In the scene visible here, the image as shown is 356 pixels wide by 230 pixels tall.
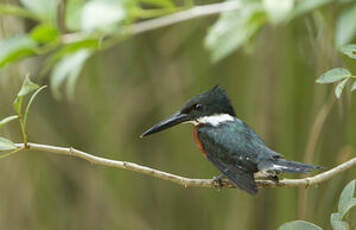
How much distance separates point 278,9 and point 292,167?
20.2 inches

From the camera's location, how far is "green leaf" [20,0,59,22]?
8.03 ft

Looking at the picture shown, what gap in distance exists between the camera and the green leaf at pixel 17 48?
224cm

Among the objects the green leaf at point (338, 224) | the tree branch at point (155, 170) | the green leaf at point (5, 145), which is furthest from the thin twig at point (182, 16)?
Result: the green leaf at point (338, 224)

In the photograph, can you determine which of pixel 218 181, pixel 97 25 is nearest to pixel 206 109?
pixel 218 181

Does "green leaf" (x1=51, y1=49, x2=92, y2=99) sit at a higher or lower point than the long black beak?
higher

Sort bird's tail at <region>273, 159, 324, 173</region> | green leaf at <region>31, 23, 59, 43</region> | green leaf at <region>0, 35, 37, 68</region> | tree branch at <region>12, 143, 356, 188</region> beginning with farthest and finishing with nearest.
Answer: green leaf at <region>31, 23, 59, 43</region>, green leaf at <region>0, 35, 37, 68</region>, bird's tail at <region>273, 159, 324, 173</region>, tree branch at <region>12, 143, 356, 188</region>

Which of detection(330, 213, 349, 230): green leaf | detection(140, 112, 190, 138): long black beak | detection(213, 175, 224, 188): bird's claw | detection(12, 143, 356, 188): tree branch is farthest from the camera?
Answer: detection(140, 112, 190, 138): long black beak

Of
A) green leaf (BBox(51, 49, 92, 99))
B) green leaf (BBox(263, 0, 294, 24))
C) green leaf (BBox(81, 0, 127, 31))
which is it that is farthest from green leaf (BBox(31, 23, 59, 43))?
green leaf (BBox(263, 0, 294, 24))

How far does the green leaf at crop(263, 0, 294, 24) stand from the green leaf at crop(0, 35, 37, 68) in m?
0.88

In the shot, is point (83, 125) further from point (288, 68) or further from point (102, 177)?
point (288, 68)

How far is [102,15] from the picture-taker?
7.04ft

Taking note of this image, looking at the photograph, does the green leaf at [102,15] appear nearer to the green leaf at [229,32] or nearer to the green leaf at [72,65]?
the green leaf at [72,65]

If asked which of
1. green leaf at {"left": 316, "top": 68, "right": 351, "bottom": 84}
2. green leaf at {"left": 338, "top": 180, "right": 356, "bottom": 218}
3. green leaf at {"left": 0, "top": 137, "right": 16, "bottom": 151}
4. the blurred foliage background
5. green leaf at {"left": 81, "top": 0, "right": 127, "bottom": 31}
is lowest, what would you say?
the blurred foliage background

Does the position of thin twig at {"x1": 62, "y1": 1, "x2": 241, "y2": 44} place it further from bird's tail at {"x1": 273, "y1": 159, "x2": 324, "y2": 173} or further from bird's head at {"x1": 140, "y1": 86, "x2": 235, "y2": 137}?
bird's tail at {"x1": 273, "y1": 159, "x2": 324, "y2": 173}
